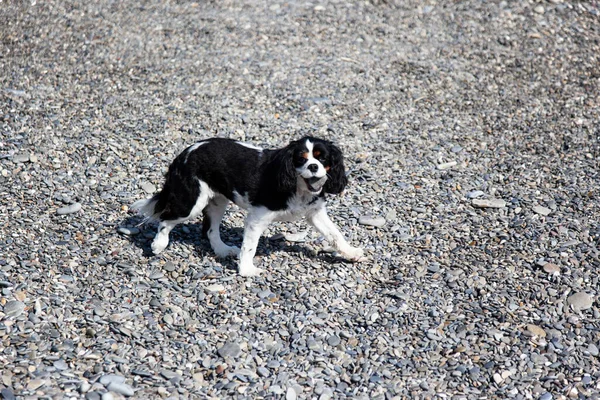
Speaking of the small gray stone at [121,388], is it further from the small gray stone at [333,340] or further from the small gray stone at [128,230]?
the small gray stone at [128,230]

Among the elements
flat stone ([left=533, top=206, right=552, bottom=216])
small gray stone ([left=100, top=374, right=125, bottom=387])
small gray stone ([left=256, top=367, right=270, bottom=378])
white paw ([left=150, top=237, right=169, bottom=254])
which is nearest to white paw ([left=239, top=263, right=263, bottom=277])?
white paw ([left=150, top=237, right=169, bottom=254])

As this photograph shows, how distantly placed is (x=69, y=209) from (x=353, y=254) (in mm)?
2974

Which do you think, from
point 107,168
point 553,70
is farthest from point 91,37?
point 553,70

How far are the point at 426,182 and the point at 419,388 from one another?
344 centimetres

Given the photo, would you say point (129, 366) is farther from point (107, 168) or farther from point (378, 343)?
point (107, 168)

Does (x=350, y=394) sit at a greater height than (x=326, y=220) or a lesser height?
lesser

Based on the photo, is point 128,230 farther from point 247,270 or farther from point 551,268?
point 551,268

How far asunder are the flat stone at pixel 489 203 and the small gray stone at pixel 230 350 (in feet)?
11.2

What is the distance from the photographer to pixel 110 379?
17.8 ft

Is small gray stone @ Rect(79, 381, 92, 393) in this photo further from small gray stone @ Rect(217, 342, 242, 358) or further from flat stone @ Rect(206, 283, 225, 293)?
flat stone @ Rect(206, 283, 225, 293)

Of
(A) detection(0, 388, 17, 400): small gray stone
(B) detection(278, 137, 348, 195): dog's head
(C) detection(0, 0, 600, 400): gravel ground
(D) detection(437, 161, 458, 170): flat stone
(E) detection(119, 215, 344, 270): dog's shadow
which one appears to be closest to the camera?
(A) detection(0, 388, 17, 400): small gray stone

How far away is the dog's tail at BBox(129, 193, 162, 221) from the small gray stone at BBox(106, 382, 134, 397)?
2.10 meters

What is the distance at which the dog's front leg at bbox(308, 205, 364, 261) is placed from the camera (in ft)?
22.5

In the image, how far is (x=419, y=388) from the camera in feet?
18.5
